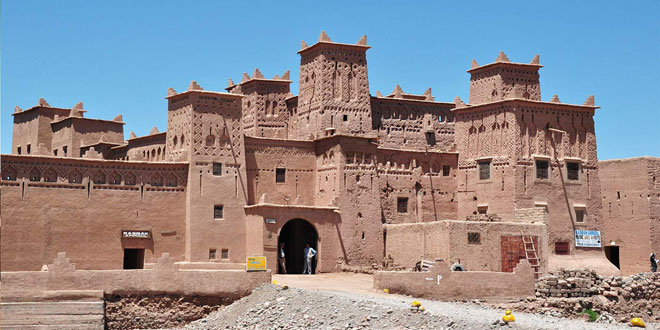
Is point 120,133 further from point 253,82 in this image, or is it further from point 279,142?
point 279,142

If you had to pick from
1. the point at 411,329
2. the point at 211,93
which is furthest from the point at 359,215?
the point at 411,329

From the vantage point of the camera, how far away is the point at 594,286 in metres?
36.3

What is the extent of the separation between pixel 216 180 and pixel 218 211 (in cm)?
129

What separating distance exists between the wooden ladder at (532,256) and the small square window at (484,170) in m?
4.54

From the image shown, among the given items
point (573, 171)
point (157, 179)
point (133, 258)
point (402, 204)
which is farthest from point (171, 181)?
point (573, 171)

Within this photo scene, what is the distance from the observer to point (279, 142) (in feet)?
140

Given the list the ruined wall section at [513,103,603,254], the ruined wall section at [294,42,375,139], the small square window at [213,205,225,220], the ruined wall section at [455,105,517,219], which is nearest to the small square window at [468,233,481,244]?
the ruined wall section at [455,105,517,219]

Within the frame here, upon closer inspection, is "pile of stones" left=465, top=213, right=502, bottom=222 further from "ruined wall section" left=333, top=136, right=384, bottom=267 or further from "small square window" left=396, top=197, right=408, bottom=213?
"ruined wall section" left=333, top=136, right=384, bottom=267

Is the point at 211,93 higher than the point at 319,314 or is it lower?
higher

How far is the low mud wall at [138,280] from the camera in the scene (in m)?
30.1

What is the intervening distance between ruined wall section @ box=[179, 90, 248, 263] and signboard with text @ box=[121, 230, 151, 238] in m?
1.67

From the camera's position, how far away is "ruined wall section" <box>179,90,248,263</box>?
1533 inches

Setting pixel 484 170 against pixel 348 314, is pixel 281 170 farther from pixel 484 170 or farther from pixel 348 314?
pixel 348 314

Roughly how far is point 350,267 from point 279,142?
6478 millimetres
